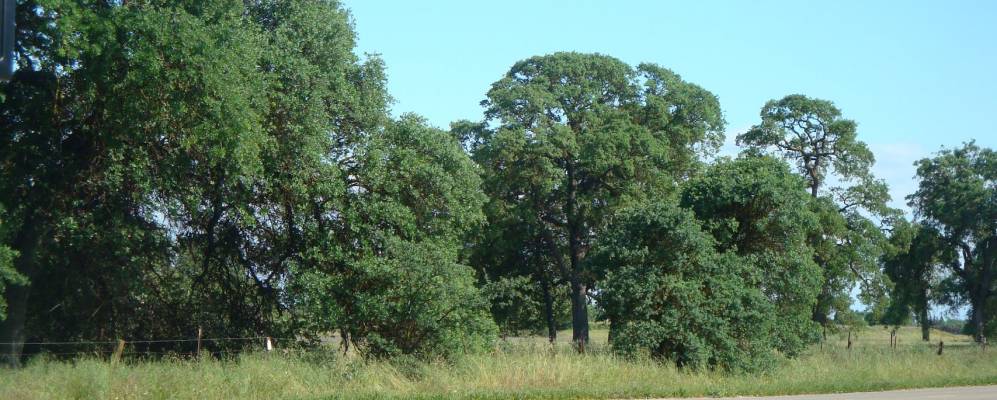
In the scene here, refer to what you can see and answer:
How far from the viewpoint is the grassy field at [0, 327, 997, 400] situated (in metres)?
16.6

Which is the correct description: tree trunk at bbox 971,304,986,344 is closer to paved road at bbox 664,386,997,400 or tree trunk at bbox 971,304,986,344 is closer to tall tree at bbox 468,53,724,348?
tall tree at bbox 468,53,724,348

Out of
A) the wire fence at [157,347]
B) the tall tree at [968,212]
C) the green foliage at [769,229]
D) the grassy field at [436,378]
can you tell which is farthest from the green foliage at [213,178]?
the tall tree at [968,212]

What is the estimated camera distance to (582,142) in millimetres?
45188

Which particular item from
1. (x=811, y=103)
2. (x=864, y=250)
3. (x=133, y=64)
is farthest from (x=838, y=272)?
(x=133, y=64)

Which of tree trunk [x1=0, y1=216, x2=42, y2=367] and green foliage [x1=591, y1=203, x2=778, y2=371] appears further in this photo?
green foliage [x1=591, y1=203, x2=778, y2=371]

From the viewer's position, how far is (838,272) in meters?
47.8

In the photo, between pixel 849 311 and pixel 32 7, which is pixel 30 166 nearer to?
pixel 32 7

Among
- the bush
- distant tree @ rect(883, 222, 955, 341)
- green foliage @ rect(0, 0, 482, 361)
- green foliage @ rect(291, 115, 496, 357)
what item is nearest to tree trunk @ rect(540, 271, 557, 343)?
green foliage @ rect(0, 0, 482, 361)

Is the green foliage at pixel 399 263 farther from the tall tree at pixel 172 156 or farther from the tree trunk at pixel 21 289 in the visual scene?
the tree trunk at pixel 21 289

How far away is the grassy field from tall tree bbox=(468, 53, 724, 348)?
17712 mm

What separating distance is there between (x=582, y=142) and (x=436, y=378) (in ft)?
86.9

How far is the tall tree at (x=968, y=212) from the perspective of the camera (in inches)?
2389

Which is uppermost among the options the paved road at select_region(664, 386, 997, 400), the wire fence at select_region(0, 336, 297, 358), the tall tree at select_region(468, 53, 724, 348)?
the tall tree at select_region(468, 53, 724, 348)

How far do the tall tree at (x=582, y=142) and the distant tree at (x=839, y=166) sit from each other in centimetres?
499
